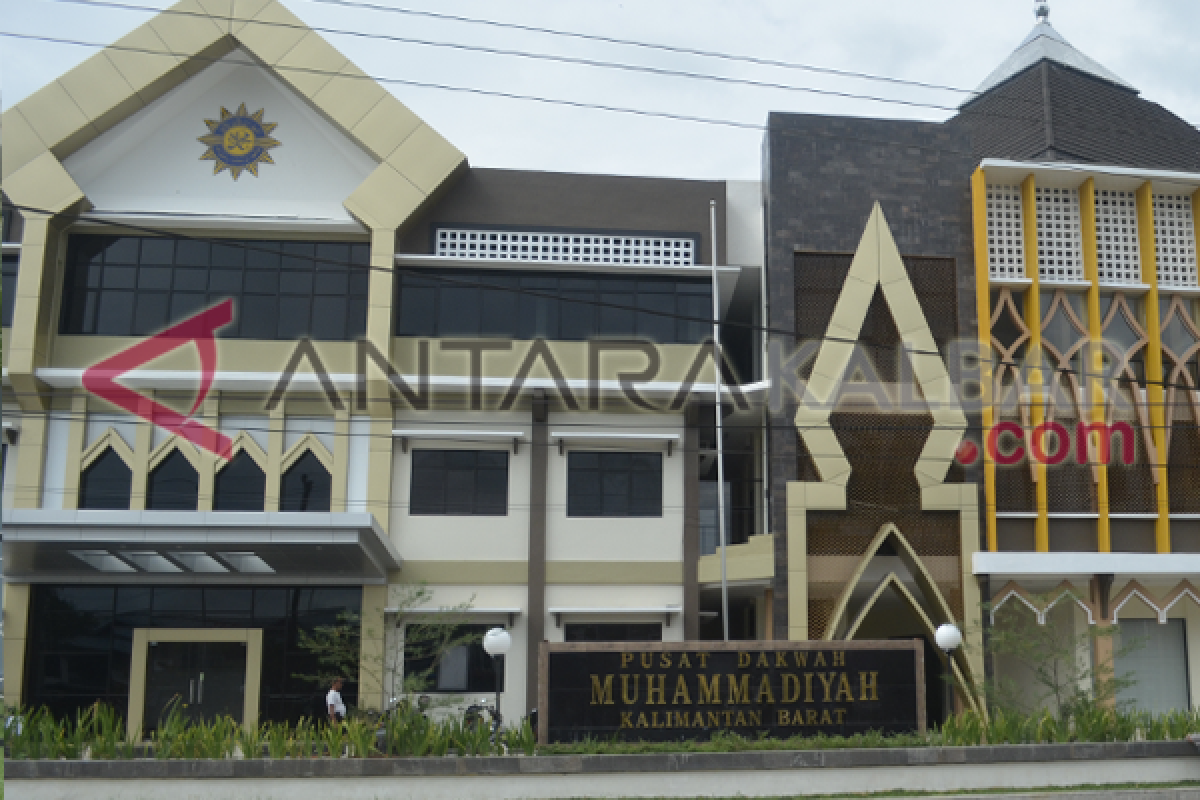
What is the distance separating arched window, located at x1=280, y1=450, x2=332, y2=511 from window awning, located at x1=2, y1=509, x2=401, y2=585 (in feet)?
4.61

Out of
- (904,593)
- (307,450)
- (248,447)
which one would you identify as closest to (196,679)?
(248,447)

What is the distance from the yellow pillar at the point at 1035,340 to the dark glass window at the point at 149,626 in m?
13.9

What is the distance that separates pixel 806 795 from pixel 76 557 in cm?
1431

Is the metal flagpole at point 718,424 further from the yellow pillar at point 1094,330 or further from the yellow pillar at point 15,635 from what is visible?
the yellow pillar at point 15,635

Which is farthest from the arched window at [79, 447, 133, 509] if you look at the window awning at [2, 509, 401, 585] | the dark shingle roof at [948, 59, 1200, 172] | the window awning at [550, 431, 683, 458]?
the dark shingle roof at [948, 59, 1200, 172]

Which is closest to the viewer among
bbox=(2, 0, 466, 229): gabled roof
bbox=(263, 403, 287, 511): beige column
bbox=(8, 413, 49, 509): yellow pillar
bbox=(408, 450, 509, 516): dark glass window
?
bbox=(8, 413, 49, 509): yellow pillar

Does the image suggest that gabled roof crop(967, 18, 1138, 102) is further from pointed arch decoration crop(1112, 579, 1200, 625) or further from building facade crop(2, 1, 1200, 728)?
pointed arch decoration crop(1112, 579, 1200, 625)

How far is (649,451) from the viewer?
2405 centimetres

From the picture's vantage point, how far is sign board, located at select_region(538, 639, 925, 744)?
15.3 m

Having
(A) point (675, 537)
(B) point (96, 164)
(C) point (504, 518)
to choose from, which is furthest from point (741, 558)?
(B) point (96, 164)

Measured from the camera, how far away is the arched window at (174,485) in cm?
2277

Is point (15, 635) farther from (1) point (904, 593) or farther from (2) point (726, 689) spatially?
(1) point (904, 593)

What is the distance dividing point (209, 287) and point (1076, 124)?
20.1 metres

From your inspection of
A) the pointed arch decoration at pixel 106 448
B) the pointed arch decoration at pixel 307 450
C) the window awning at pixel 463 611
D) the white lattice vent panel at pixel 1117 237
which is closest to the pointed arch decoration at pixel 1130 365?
the white lattice vent panel at pixel 1117 237
